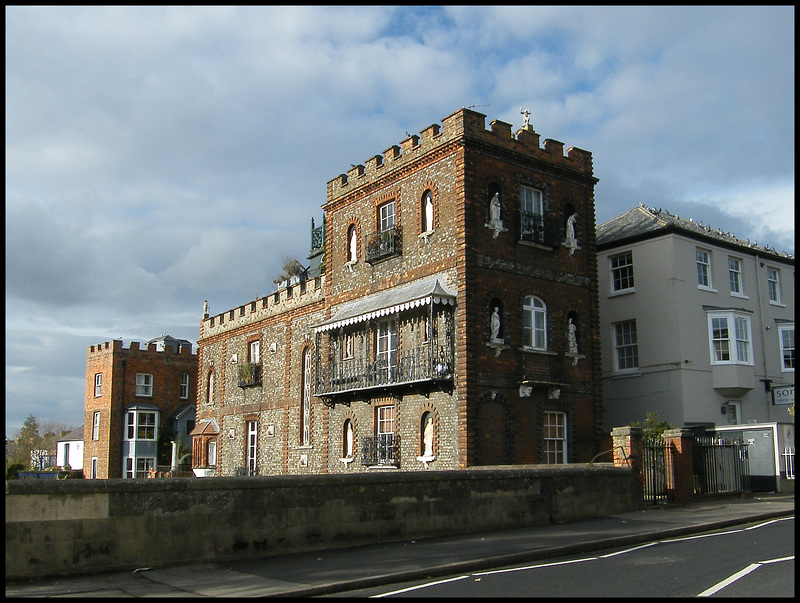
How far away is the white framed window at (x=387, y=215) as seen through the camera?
26.6 meters

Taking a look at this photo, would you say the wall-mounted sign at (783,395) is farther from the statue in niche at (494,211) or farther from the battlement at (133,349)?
→ the battlement at (133,349)

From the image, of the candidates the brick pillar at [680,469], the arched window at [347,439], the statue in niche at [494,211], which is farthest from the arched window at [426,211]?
the brick pillar at [680,469]

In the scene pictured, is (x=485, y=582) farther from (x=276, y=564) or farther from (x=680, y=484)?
(x=680, y=484)

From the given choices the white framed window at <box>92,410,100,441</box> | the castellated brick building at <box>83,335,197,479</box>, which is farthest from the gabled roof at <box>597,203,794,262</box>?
the white framed window at <box>92,410,100,441</box>

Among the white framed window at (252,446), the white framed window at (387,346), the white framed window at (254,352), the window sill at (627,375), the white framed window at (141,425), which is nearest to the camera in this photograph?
the white framed window at (387,346)

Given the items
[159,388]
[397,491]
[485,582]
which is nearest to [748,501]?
[397,491]

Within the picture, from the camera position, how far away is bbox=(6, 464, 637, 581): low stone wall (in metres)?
11.5

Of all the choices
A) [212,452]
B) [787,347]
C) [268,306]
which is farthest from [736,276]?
[212,452]

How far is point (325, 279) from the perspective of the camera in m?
29.7

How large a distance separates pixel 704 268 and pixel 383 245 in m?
12.4

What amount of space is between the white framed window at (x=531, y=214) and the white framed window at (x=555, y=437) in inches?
213

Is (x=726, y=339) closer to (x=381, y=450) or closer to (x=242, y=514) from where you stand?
(x=381, y=450)

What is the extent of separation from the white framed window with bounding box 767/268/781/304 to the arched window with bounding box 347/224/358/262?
16.6 metres

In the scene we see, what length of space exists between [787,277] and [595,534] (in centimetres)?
2210
